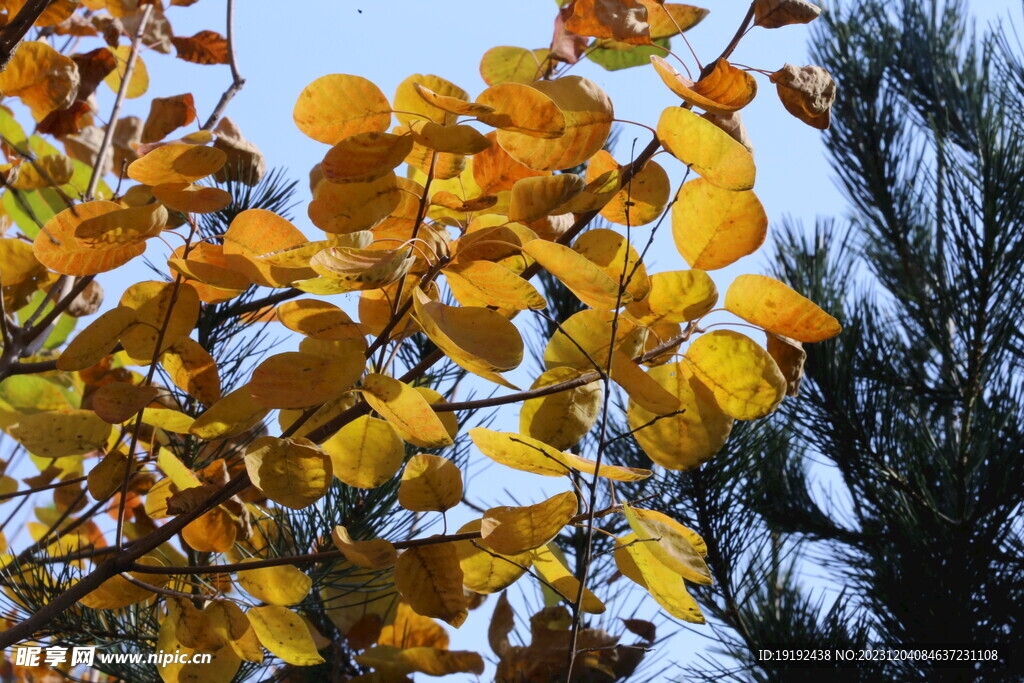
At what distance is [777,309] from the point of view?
1.49 feet

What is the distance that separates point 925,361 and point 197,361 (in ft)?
4.14

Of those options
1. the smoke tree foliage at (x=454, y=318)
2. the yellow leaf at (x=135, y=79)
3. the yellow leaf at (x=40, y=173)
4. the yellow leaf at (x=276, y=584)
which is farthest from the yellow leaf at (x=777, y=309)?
the yellow leaf at (x=135, y=79)

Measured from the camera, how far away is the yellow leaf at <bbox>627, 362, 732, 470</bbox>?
0.46m

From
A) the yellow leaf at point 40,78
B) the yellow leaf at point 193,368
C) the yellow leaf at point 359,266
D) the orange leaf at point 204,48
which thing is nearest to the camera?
the yellow leaf at point 359,266

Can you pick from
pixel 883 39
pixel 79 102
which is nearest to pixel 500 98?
pixel 79 102

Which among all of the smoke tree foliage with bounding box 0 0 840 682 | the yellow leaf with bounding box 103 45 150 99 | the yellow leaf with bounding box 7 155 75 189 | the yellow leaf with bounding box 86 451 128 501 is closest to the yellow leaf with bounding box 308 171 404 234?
→ the smoke tree foliage with bounding box 0 0 840 682

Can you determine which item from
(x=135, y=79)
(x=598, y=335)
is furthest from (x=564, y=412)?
(x=135, y=79)

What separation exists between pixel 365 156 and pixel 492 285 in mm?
92

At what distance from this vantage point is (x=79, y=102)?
34.1 inches

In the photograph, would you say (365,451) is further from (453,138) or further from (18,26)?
(18,26)

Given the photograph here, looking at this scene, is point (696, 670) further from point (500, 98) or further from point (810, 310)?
point (500, 98)

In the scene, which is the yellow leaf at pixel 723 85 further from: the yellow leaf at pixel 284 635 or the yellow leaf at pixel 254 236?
the yellow leaf at pixel 284 635

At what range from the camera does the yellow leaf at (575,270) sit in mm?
388

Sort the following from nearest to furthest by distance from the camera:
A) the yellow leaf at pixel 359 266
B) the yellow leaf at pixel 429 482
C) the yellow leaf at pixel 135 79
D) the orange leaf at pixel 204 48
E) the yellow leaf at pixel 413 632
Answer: the yellow leaf at pixel 359 266
the yellow leaf at pixel 429 482
the yellow leaf at pixel 413 632
the orange leaf at pixel 204 48
the yellow leaf at pixel 135 79
